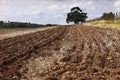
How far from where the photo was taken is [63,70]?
532 inches

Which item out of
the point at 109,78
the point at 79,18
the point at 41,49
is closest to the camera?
the point at 109,78

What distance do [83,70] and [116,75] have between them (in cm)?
136

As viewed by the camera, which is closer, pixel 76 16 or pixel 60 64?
pixel 60 64

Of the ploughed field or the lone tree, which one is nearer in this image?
the ploughed field

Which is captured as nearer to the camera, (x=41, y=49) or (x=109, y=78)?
(x=109, y=78)

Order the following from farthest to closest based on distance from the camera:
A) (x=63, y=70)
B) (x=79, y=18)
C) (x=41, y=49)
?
(x=79, y=18)
(x=41, y=49)
(x=63, y=70)

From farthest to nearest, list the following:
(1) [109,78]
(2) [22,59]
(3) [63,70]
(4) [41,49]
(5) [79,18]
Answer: (5) [79,18] < (4) [41,49] < (2) [22,59] < (3) [63,70] < (1) [109,78]

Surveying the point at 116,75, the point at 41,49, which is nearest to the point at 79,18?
the point at 41,49

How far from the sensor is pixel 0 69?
13.8 m

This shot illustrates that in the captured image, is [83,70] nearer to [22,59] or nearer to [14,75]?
[14,75]

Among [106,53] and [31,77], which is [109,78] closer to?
[31,77]

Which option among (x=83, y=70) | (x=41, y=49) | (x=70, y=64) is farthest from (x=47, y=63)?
(x=41, y=49)

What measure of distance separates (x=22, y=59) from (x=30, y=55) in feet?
4.93

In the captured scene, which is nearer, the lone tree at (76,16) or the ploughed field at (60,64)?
the ploughed field at (60,64)
